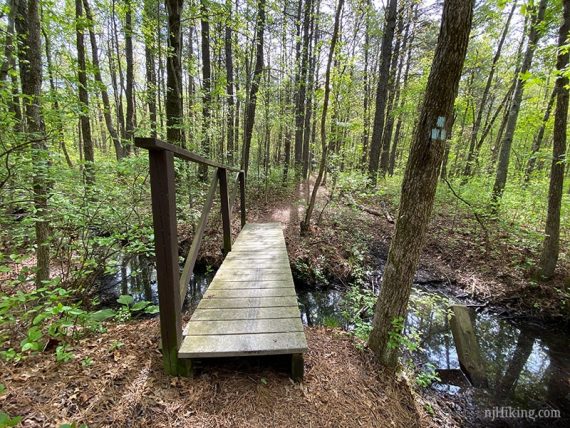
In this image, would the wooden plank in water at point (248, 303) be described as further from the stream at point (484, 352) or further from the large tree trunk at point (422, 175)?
the stream at point (484, 352)

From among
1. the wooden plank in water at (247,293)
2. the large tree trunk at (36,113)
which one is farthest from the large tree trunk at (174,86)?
the wooden plank in water at (247,293)

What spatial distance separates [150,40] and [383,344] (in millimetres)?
8200

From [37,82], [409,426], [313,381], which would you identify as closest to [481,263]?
[409,426]

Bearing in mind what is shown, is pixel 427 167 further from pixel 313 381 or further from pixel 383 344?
pixel 313 381

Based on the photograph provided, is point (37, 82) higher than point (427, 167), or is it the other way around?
point (37, 82)

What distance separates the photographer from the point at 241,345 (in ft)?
7.23

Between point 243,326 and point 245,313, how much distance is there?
245 millimetres

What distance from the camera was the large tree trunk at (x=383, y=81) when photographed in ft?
30.8

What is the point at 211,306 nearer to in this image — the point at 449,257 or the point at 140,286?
the point at 140,286

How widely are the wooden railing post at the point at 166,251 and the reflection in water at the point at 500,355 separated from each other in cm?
250

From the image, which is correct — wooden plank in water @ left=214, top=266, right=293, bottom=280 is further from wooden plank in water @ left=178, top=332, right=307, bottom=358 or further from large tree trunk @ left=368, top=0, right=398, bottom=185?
large tree trunk @ left=368, top=0, right=398, bottom=185

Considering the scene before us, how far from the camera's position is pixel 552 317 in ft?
15.6

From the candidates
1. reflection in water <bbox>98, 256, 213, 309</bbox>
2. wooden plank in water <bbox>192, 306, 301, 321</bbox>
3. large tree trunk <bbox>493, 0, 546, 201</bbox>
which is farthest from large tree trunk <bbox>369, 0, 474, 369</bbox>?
large tree trunk <bbox>493, 0, 546, 201</bbox>

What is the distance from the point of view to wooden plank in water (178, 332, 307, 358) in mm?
2114
